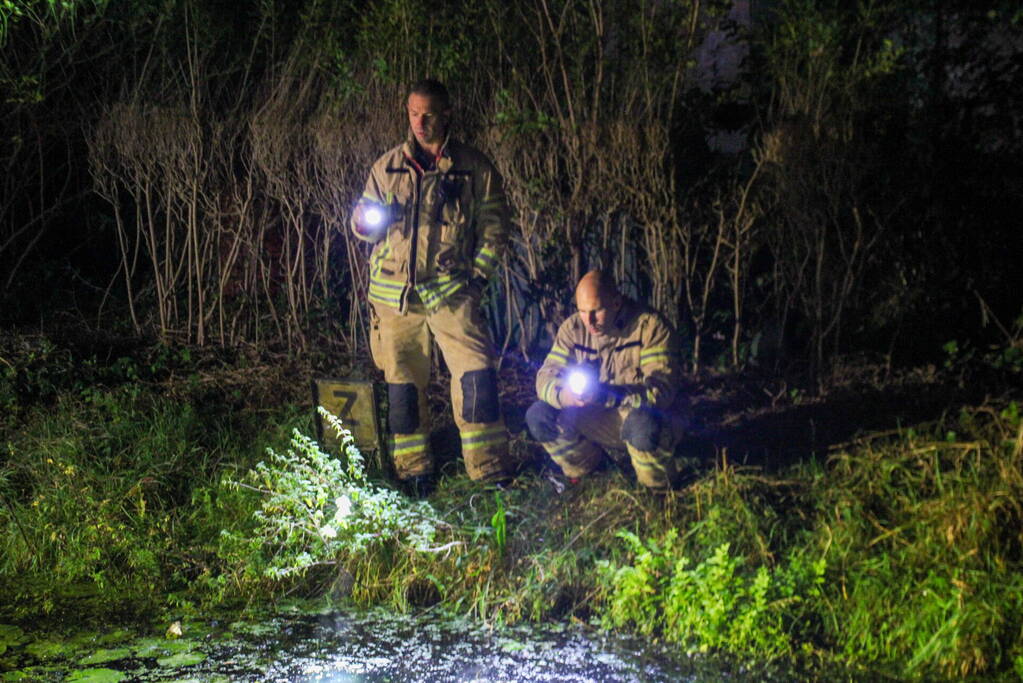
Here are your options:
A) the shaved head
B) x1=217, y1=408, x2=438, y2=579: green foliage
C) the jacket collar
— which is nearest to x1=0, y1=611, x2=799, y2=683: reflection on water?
x1=217, y1=408, x2=438, y2=579: green foliage

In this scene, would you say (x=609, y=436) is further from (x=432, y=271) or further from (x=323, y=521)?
(x=323, y=521)

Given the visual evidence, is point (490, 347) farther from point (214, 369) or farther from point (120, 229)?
point (120, 229)

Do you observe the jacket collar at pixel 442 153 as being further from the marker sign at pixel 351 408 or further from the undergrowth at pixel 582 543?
the undergrowth at pixel 582 543

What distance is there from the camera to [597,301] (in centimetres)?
572

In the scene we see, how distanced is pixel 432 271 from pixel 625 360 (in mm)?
1114

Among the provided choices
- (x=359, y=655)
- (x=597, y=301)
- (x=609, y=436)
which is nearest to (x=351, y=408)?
(x=609, y=436)

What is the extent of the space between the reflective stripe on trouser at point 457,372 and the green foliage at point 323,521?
64 centimetres

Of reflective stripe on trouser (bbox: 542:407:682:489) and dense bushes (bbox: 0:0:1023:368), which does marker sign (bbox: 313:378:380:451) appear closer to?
reflective stripe on trouser (bbox: 542:407:682:489)

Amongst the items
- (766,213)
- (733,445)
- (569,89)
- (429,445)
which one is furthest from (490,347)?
(766,213)

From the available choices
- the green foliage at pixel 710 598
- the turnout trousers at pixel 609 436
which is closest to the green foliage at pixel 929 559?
the green foliage at pixel 710 598

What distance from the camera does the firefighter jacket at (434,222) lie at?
19.8ft

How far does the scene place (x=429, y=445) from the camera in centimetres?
629

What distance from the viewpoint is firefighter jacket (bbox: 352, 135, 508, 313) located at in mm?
6023

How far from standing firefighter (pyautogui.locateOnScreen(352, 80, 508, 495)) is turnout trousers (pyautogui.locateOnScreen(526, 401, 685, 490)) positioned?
332mm
